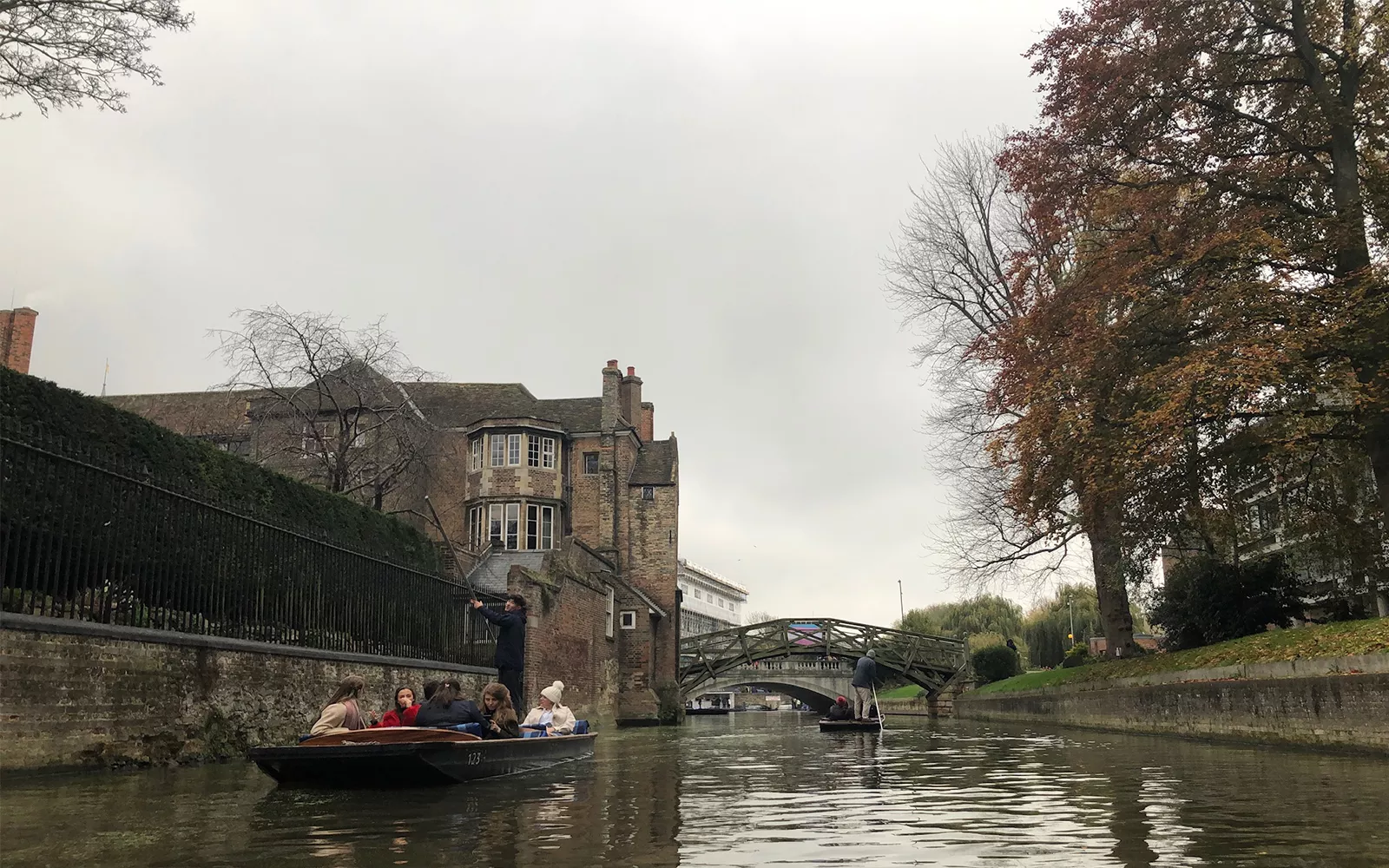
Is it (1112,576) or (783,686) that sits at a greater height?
(1112,576)

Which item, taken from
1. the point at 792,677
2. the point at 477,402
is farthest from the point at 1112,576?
the point at 477,402

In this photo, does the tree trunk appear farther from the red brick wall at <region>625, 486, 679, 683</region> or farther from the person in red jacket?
the red brick wall at <region>625, 486, 679, 683</region>

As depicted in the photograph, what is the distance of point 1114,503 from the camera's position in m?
17.3

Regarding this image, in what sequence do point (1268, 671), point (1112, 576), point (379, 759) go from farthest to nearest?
point (1112, 576) < point (1268, 671) < point (379, 759)

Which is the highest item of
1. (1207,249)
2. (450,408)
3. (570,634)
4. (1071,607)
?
(450,408)

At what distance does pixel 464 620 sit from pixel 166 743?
31.4ft

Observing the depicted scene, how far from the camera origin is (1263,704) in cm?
1359

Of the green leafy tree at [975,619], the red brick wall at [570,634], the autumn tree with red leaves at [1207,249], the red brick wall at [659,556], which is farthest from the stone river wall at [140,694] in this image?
the green leafy tree at [975,619]

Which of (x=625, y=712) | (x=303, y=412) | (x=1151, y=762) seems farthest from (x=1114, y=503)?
(x=625, y=712)

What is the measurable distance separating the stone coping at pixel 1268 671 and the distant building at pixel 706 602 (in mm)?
56916

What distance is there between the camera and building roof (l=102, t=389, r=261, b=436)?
36.9 m

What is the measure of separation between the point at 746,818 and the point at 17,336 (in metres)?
38.0

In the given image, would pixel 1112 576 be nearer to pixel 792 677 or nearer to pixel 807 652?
pixel 807 652

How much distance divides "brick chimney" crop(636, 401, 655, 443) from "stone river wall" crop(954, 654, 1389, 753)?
86.8ft
